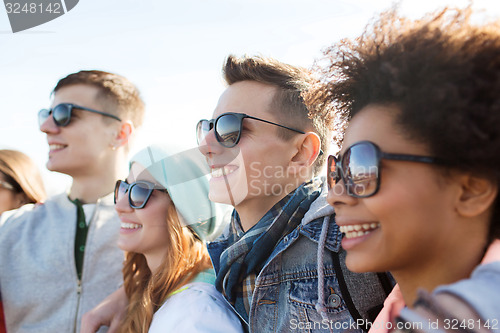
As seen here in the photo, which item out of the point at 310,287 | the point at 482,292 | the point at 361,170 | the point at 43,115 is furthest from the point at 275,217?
the point at 43,115

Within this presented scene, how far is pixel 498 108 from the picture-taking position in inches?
47.8

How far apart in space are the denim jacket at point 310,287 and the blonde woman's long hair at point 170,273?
0.69m

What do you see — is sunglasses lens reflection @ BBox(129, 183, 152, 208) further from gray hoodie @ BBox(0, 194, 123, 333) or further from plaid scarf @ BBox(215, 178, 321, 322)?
gray hoodie @ BBox(0, 194, 123, 333)

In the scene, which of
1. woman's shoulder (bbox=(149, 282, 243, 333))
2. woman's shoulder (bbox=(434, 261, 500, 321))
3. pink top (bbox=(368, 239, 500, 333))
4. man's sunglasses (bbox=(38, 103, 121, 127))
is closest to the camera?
woman's shoulder (bbox=(434, 261, 500, 321))

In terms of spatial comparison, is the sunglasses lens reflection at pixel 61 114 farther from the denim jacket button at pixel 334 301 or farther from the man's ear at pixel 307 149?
the denim jacket button at pixel 334 301

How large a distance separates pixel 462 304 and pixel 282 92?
1.84 meters

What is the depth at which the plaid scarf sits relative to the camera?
2160 mm

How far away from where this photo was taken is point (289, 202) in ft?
7.46

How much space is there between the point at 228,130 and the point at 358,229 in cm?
117

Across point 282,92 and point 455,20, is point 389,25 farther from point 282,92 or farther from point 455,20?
point 282,92

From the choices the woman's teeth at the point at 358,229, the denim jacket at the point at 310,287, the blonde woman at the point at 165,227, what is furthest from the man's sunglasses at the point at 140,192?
the woman's teeth at the point at 358,229

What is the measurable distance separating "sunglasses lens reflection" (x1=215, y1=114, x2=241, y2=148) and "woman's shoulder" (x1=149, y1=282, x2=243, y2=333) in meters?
0.87

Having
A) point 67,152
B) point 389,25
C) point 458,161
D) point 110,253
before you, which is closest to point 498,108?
point 458,161

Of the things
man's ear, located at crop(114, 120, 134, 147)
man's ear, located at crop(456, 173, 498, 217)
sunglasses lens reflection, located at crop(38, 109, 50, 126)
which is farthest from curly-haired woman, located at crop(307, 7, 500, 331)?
sunglasses lens reflection, located at crop(38, 109, 50, 126)
